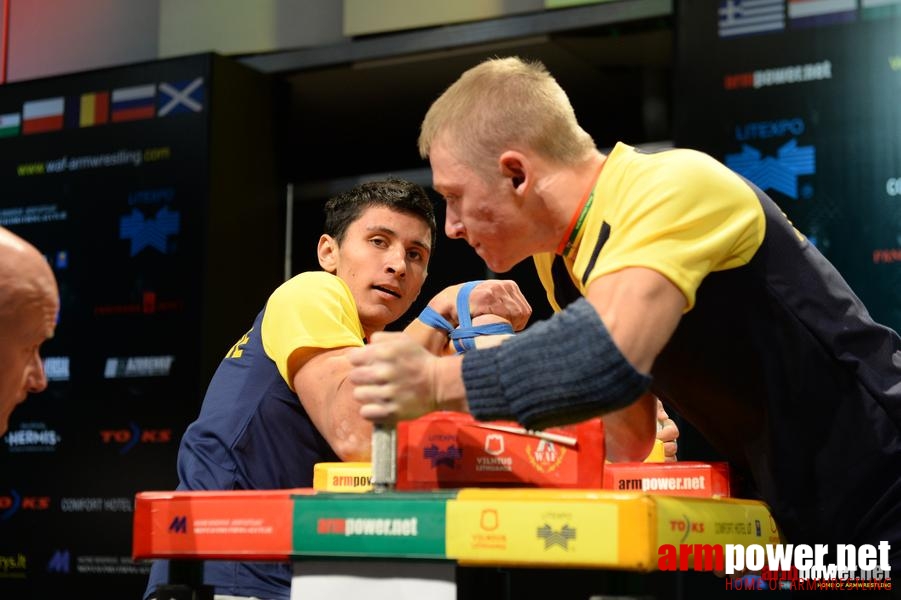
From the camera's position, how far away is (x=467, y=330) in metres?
2.16

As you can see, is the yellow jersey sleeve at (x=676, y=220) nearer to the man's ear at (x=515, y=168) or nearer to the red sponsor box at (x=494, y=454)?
the man's ear at (x=515, y=168)

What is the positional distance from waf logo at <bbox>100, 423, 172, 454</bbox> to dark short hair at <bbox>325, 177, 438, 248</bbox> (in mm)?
2184

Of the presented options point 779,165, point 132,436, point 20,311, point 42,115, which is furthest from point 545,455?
point 42,115

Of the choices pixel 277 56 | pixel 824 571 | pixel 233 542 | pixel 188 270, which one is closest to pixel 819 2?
pixel 277 56

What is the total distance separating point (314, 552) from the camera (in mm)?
1334

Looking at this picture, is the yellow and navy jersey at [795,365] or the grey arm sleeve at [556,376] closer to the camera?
the grey arm sleeve at [556,376]

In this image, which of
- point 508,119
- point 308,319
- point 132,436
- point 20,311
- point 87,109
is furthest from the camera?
point 87,109

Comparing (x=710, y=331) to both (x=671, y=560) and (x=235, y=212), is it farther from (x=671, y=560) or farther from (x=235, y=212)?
(x=235, y=212)

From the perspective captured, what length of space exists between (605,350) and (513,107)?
425 millimetres

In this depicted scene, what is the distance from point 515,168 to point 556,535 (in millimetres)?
575

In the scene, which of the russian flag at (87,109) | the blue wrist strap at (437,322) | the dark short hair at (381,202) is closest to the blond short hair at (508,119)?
the blue wrist strap at (437,322)

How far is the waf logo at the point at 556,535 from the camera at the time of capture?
4.00ft

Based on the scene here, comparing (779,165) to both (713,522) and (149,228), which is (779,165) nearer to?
(149,228)

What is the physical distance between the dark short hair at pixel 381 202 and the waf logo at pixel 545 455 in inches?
48.8
